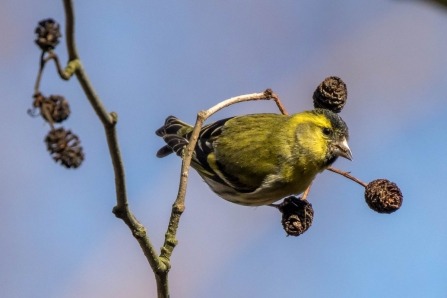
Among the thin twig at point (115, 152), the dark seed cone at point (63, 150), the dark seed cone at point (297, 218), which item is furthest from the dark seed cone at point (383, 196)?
the dark seed cone at point (63, 150)

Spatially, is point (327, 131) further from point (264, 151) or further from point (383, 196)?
point (383, 196)

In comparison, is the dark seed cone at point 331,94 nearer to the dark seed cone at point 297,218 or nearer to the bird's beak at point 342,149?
the bird's beak at point 342,149

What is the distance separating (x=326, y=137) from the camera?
251 centimetres

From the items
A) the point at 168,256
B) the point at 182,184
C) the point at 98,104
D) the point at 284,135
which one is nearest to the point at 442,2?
the point at 98,104

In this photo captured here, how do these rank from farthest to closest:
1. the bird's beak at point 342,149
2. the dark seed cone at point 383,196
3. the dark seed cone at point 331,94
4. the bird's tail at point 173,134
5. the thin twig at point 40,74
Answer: the bird's tail at point 173,134 → the bird's beak at point 342,149 → the dark seed cone at point 331,94 → the dark seed cone at point 383,196 → the thin twig at point 40,74

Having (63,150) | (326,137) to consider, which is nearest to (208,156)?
(326,137)

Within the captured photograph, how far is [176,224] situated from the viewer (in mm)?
1637

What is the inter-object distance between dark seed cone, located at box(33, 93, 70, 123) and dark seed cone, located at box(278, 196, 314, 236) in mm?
1275

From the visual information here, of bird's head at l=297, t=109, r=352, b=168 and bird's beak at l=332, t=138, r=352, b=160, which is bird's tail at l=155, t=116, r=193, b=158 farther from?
bird's beak at l=332, t=138, r=352, b=160

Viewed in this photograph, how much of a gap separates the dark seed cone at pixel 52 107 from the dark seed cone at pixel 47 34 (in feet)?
0.29

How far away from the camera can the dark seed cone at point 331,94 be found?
227 cm

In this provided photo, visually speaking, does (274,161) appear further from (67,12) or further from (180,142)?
(67,12)

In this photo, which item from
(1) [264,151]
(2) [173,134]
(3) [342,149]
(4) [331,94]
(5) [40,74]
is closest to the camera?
(5) [40,74]

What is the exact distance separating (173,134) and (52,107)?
1.83 meters
